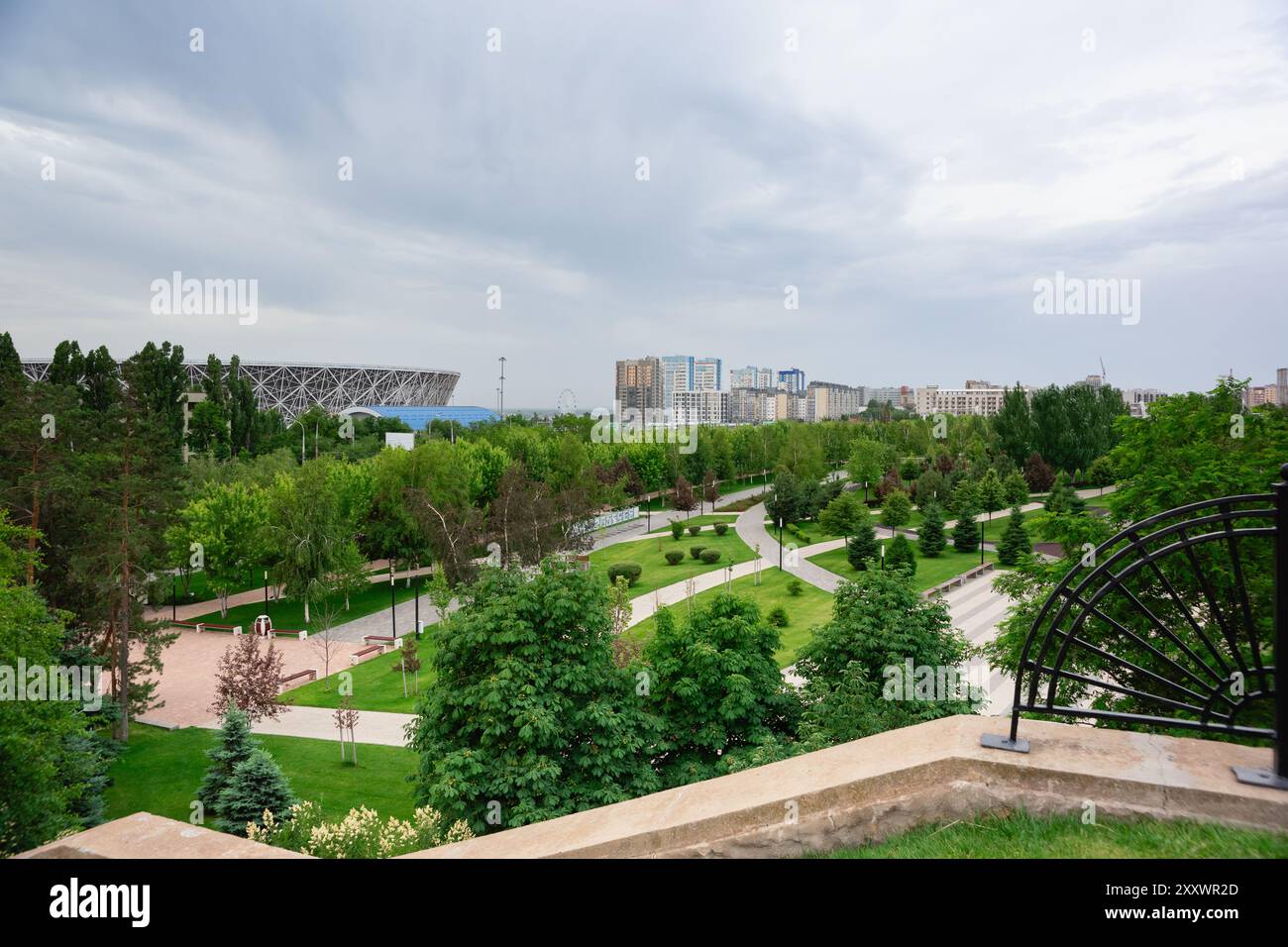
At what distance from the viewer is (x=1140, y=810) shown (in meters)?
3.63

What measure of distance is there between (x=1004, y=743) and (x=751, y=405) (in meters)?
185

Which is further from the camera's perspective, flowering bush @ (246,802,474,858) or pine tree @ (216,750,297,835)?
pine tree @ (216,750,297,835)

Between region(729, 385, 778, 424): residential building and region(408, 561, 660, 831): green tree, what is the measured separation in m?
166

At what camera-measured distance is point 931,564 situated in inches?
1569

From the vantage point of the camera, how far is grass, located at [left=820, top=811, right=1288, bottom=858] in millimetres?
3367

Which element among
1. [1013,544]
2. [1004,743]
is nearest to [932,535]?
[1013,544]

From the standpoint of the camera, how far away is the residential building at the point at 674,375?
143250mm

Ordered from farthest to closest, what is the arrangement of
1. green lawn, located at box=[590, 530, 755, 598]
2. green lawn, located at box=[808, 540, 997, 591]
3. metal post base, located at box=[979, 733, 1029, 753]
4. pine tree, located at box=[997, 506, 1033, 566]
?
pine tree, located at box=[997, 506, 1033, 566] → green lawn, located at box=[590, 530, 755, 598] → green lawn, located at box=[808, 540, 997, 591] → metal post base, located at box=[979, 733, 1029, 753]

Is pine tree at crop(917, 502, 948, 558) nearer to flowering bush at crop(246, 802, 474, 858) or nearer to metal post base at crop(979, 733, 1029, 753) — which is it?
flowering bush at crop(246, 802, 474, 858)

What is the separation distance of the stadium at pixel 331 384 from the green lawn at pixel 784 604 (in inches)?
2704

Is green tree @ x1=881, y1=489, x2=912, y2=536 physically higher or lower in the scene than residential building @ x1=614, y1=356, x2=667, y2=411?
lower

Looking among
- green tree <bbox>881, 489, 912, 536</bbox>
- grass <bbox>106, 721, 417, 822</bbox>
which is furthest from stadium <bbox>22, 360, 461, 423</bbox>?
grass <bbox>106, 721, 417, 822</bbox>

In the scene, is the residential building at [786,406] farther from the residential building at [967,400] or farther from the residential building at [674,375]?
the residential building at [674,375]
